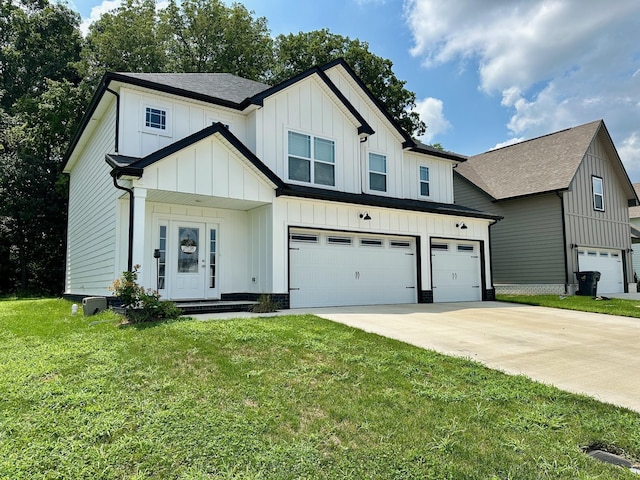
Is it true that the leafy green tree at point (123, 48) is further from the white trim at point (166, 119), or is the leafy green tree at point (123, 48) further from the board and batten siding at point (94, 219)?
the white trim at point (166, 119)

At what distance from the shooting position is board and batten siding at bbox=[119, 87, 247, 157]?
423 inches

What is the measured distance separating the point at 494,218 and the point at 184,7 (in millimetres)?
24746

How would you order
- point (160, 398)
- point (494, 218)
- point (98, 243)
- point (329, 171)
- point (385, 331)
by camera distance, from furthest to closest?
point (494, 218) → point (329, 171) → point (98, 243) → point (385, 331) → point (160, 398)

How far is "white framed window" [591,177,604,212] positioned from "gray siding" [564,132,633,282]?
0.24 m

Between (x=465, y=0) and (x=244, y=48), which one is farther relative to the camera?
(x=244, y=48)

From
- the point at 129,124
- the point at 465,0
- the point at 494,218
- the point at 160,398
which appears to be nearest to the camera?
the point at 160,398

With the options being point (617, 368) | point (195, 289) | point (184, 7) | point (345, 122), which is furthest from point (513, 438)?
point (184, 7)

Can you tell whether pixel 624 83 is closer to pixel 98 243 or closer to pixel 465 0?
pixel 465 0

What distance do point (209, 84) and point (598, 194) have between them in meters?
18.5

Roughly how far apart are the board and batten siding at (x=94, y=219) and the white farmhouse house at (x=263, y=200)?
81mm

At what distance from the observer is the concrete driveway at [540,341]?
5.00 meters

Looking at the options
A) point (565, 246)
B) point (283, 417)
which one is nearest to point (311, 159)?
point (283, 417)

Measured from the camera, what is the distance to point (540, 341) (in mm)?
7141

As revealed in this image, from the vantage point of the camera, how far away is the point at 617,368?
217 inches
